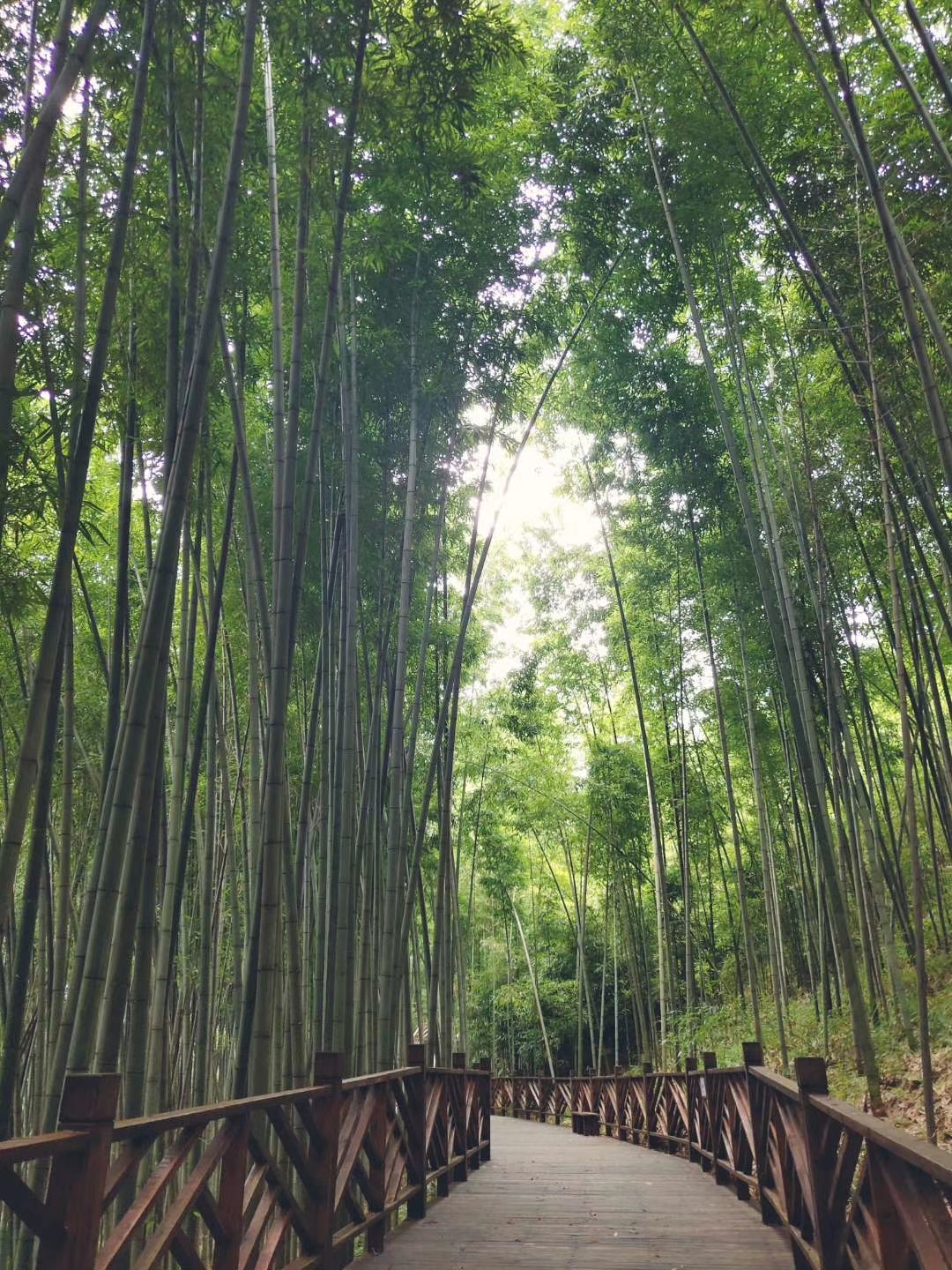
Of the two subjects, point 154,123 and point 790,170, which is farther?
point 790,170

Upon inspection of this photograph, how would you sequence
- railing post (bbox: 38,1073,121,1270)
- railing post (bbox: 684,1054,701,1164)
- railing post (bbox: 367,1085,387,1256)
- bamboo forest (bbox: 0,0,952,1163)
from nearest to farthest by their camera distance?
railing post (bbox: 38,1073,121,1270) → bamboo forest (bbox: 0,0,952,1163) → railing post (bbox: 367,1085,387,1256) → railing post (bbox: 684,1054,701,1164)

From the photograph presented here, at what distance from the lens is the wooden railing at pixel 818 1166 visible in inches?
51.4

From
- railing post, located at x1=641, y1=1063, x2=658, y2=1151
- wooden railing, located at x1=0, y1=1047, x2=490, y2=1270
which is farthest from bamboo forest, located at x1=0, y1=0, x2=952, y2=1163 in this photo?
railing post, located at x1=641, y1=1063, x2=658, y2=1151

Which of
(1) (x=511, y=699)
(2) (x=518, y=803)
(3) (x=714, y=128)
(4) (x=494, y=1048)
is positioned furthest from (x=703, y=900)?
(3) (x=714, y=128)

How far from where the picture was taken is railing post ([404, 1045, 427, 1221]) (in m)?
3.21

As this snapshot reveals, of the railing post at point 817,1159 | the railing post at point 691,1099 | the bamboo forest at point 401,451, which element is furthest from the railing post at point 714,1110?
the railing post at point 817,1159

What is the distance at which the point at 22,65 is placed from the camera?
2.65m

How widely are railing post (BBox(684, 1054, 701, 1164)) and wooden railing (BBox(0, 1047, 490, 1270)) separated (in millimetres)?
1533

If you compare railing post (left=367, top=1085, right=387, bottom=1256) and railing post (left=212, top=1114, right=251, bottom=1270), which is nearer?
railing post (left=212, top=1114, right=251, bottom=1270)

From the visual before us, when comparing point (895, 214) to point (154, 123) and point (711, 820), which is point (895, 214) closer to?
point (154, 123)

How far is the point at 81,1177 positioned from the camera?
51.8 inches

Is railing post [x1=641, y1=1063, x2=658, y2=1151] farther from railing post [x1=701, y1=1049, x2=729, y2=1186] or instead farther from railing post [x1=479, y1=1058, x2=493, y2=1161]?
railing post [x1=701, y1=1049, x2=729, y2=1186]

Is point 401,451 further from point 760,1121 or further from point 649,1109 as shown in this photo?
point 649,1109

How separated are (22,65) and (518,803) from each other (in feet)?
28.4
